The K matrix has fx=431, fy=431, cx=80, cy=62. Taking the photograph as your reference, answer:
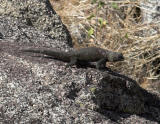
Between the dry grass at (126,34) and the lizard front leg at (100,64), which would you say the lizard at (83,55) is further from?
the dry grass at (126,34)

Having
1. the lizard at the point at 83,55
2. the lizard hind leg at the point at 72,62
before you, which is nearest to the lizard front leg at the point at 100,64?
the lizard at the point at 83,55

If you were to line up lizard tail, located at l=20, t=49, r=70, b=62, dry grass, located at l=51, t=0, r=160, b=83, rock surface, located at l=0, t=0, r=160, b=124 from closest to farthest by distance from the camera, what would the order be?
rock surface, located at l=0, t=0, r=160, b=124
lizard tail, located at l=20, t=49, r=70, b=62
dry grass, located at l=51, t=0, r=160, b=83

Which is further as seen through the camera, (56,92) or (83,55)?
(83,55)

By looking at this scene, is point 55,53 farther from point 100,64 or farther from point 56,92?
point 56,92

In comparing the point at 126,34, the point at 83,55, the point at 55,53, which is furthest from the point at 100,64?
the point at 126,34

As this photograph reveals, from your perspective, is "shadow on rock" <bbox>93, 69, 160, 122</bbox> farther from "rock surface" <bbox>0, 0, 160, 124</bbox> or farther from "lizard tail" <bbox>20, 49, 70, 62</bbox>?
"lizard tail" <bbox>20, 49, 70, 62</bbox>

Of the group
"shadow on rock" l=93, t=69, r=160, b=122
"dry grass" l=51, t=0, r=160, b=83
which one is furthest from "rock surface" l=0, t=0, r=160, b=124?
"dry grass" l=51, t=0, r=160, b=83
